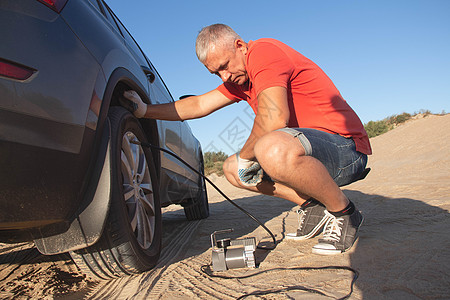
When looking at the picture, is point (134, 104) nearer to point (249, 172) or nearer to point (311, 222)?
point (249, 172)

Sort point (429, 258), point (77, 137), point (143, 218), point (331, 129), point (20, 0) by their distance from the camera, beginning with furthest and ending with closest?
point (331, 129)
point (143, 218)
point (429, 258)
point (77, 137)
point (20, 0)

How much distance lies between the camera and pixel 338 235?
2023mm

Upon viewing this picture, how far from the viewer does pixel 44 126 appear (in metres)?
1.14

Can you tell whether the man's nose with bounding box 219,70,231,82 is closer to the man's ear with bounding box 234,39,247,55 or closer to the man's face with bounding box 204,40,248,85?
the man's face with bounding box 204,40,248,85

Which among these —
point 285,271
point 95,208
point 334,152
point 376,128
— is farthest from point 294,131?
point 376,128

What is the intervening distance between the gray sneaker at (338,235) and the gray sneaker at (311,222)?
178 millimetres

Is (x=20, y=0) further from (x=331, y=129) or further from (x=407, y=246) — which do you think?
(x=407, y=246)

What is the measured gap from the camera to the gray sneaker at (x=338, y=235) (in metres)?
1.93

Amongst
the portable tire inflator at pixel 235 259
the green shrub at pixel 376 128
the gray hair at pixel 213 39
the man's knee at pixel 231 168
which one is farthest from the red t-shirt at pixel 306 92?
the green shrub at pixel 376 128

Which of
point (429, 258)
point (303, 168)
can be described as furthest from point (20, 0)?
point (429, 258)

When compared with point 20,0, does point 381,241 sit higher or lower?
lower

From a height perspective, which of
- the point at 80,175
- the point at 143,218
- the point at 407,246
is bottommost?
the point at 407,246

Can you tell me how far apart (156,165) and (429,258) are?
161 cm

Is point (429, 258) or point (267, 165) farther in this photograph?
point (267, 165)
